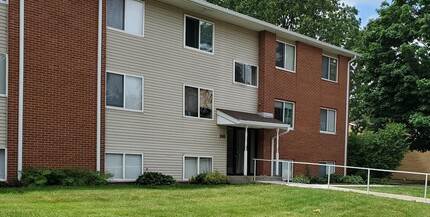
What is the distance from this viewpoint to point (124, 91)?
14.9 m

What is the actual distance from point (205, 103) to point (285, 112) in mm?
4900

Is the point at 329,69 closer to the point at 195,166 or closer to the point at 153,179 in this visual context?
the point at 195,166

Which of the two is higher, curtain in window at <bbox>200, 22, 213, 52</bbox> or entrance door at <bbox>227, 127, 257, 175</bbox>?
curtain in window at <bbox>200, 22, 213, 52</bbox>

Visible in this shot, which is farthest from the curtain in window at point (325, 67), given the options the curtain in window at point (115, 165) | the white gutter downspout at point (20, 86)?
the white gutter downspout at point (20, 86)

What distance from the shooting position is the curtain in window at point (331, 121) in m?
23.3

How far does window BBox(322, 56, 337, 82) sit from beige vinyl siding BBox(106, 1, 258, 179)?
6.28 m

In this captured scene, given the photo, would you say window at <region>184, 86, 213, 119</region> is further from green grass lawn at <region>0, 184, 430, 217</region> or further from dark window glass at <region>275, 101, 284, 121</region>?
green grass lawn at <region>0, 184, 430, 217</region>

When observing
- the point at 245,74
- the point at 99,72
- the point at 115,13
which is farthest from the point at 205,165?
Answer: the point at 115,13

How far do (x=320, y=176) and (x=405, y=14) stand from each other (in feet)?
33.2

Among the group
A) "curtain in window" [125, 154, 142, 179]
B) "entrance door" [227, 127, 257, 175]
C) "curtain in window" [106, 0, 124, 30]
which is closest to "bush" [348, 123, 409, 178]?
"entrance door" [227, 127, 257, 175]

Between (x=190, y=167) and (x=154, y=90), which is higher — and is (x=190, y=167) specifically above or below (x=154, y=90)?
below

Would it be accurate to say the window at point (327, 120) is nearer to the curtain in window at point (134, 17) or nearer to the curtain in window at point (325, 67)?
the curtain in window at point (325, 67)

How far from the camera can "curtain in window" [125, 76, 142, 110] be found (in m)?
15.0

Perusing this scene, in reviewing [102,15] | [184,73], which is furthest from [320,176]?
[102,15]
